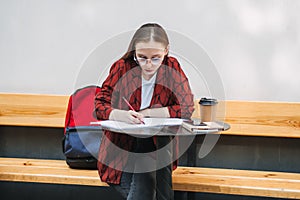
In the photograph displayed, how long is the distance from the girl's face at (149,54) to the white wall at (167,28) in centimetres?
74

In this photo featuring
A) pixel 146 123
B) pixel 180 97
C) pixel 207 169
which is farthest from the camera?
pixel 207 169

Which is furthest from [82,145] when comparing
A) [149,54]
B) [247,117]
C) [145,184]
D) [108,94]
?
[247,117]

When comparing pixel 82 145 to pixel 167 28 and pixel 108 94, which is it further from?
pixel 167 28

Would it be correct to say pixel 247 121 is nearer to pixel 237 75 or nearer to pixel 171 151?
pixel 237 75

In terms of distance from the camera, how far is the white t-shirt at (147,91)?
2020 millimetres

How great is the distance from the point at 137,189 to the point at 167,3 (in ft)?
3.86

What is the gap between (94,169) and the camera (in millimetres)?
2416

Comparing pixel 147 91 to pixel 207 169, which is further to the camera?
pixel 207 169

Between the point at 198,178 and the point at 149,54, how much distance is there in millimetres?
735

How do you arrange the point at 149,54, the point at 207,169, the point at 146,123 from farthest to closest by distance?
the point at 207,169
the point at 149,54
the point at 146,123

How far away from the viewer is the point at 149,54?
1897mm

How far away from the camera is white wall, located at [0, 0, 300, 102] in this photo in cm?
257

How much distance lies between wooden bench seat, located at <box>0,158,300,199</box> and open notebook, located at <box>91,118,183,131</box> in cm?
47

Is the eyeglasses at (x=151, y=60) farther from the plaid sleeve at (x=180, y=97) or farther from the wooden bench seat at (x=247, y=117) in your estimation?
the wooden bench seat at (x=247, y=117)
